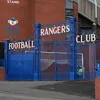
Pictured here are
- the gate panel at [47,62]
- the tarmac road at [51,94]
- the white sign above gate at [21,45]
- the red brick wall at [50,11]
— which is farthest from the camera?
the red brick wall at [50,11]

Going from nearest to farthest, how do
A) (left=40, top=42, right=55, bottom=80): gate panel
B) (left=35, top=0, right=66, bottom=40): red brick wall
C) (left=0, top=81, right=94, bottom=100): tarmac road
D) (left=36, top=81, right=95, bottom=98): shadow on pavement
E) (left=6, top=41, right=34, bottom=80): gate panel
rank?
(left=0, top=81, right=94, bottom=100): tarmac road
(left=36, top=81, right=95, bottom=98): shadow on pavement
(left=40, top=42, right=55, bottom=80): gate panel
(left=6, top=41, right=34, bottom=80): gate panel
(left=35, top=0, right=66, bottom=40): red brick wall

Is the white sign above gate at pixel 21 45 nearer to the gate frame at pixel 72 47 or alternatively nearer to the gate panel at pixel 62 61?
the gate frame at pixel 72 47

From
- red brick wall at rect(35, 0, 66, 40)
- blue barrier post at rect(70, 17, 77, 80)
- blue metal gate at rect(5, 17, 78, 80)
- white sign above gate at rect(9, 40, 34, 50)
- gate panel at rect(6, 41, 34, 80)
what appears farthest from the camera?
red brick wall at rect(35, 0, 66, 40)

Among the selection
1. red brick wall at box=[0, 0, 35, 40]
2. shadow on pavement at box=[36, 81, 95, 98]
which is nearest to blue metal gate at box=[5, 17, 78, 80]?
shadow on pavement at box=[36, 81, 95, 98]

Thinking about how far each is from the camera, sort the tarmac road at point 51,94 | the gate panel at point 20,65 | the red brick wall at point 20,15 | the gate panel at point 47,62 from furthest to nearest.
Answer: the red brick wall at point 20,15 → the gate panel at point 20,65 → the gate panel at point 47,62 → the tarmac road at point 51,94

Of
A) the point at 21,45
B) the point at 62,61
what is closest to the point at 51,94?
the point at 62,61

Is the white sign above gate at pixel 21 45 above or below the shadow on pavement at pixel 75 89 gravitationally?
above

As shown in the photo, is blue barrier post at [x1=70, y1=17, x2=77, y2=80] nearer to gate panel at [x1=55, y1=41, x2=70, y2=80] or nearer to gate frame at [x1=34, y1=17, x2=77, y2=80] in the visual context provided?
gate frame at [x1=34, y1=17, x2=77, y2=80]

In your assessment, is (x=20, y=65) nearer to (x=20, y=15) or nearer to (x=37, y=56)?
(x=37, y=56)

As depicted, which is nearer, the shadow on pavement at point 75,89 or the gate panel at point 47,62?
A: the shadow on pavement at point 75,89

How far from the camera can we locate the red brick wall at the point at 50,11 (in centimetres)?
3897

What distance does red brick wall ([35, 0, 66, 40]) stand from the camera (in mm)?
38969

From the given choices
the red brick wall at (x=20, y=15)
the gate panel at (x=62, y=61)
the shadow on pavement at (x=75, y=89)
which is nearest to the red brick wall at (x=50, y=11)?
the red brick wall at (x=20, y=15)

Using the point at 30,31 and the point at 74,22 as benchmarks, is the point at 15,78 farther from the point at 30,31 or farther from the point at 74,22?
the point at 30,31
